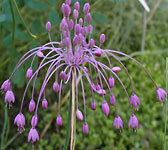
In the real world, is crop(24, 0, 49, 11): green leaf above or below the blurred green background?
above

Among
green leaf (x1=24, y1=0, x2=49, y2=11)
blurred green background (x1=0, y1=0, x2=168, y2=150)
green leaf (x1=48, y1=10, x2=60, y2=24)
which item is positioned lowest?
blurred green background (x1=0, y1=0, x2=168, y2=150)

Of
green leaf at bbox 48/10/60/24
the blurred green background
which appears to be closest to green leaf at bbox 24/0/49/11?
the blurred green background

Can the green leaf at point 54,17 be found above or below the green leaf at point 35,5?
below

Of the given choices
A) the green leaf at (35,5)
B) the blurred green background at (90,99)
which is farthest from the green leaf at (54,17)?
the green leaf at (35,5)

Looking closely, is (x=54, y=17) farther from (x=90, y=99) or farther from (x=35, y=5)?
(x=90, y=99)

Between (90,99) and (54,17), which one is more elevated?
(54,17)

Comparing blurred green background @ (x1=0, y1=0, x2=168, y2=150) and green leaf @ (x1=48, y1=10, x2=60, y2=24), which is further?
blurred green background @ (x1=0, y1=0, x2=168, y2=150)

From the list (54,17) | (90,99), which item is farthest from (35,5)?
(90,99)

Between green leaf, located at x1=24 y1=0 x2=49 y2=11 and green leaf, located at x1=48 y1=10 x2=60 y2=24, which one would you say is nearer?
green leaf, located at x1=48 y1=10 x2=60 y2=24

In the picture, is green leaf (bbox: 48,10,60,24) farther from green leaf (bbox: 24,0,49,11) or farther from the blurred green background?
green leaf (bbox: 24,0,49,11)

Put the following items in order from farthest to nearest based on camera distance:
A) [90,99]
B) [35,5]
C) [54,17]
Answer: [90,99] < [35,5] < [54,17]

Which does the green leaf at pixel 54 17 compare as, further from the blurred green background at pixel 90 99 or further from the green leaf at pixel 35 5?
the green leaf at pixel 35 5
